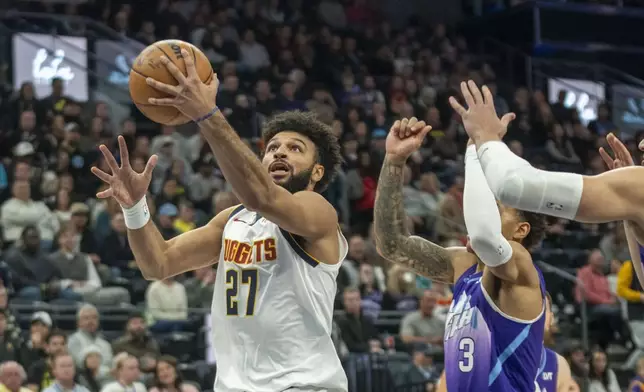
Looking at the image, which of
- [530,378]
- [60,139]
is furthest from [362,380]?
[530,378]

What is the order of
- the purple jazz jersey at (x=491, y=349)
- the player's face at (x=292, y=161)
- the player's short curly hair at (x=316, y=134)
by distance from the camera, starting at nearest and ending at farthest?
the purple jazz jersey at (x=491, y=349), the player's face at (x=292, y=161), the player's short curly hair at (x=316, y=134)

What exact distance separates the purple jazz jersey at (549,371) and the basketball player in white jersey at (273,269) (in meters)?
1.96

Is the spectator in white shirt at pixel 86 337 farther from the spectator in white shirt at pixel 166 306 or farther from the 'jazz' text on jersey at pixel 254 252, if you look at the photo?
the 'jazz' text on jersey at pixel 254 252

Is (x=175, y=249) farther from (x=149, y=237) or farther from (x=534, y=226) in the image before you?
(x=534, y=226)

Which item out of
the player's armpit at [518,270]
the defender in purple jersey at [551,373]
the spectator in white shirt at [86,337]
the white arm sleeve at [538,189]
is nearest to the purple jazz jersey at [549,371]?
the defender in purple jersey at [551,373]

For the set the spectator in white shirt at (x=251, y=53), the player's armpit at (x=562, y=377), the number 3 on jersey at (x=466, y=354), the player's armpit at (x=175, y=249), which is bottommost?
the player's armpit at (x=562, y=377)

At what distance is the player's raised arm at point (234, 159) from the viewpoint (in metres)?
4.52

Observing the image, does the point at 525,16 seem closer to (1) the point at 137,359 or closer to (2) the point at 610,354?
(2) the point at 610,354

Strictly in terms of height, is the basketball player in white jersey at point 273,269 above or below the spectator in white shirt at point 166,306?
above

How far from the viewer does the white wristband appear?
18.5ft

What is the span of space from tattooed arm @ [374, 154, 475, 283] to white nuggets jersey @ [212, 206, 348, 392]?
0.69 meters

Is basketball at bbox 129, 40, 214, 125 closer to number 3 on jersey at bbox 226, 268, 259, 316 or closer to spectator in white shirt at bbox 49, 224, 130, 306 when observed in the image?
number 3 on jersey at bbox 226, 268, 259, 316

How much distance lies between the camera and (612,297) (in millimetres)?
14609

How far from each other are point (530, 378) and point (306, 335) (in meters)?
1.07
